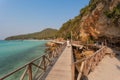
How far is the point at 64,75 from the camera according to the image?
311 inches

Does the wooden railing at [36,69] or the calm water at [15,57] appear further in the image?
the calm water at [15,57]

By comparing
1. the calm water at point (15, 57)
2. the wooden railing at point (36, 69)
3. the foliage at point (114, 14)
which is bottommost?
the calm water at point (15, 57)

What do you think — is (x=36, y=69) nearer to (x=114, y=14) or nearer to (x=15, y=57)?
(x=114, y=14)

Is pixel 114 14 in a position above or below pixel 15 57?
above

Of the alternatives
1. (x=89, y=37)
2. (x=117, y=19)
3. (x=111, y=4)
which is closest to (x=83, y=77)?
(x=117, y=19)

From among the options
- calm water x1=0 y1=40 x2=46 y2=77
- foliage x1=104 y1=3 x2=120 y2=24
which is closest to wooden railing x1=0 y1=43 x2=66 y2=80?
calm water x1=0 y1=40 x2=46 y2=77

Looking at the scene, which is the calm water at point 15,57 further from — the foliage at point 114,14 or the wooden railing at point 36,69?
the foliage at point 114,14

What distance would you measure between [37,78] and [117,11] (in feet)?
43.8

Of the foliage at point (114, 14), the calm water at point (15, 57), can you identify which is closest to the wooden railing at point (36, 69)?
the calm water at point (15, 57)

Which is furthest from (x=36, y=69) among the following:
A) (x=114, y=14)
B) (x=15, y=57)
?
(x=15, y=57)

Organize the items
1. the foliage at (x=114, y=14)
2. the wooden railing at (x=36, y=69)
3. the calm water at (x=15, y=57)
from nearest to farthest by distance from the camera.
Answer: the wooden railing at (x=36, y=69) → the foliage at (x=114, y=14) → the calm water at (x=15, y=57)

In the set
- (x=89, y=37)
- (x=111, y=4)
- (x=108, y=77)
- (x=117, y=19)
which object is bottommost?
(x=108, y=77)

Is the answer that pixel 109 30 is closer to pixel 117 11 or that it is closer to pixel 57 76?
pixel 117 11

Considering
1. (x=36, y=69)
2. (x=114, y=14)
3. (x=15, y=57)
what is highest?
(x=114, y=14)
